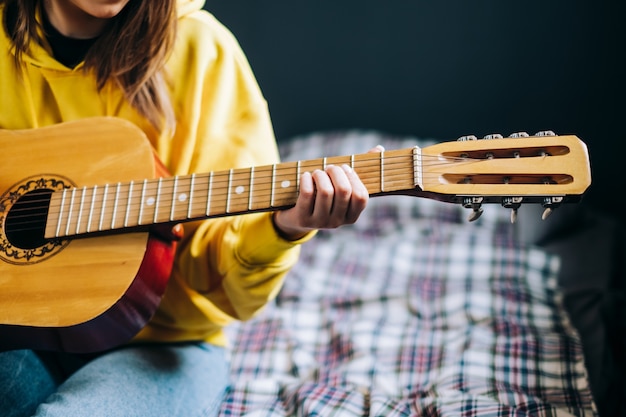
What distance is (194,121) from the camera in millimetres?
1191

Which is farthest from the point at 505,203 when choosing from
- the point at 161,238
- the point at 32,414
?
the point at 32,414

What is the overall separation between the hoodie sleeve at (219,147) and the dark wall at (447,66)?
1078mm

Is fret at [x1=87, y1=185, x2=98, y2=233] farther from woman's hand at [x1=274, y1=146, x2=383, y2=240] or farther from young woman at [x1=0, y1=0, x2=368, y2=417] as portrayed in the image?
woman's hand at [x1=274, y1=146, x2=383, y2=240]

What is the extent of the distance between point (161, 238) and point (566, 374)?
2.74 ft

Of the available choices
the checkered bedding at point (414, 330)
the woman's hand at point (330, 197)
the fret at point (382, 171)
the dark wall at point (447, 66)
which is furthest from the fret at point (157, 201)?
the dark wall at point (447, 66)

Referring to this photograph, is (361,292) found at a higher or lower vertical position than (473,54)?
lower

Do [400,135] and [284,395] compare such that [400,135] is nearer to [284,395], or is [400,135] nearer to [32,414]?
[284,395]

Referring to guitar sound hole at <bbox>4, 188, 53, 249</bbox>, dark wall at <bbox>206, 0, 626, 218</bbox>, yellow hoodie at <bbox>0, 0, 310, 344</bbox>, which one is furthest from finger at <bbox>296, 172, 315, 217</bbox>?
dark wall at <bbox>206, 0, 626, 218</bbox>

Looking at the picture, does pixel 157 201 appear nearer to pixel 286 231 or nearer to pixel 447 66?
pixel 286 231

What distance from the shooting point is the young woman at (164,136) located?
1.06m

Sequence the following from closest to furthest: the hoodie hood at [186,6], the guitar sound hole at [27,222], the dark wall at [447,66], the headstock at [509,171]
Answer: the headstock at [509,171]
the guitar sound hole at [27,222]
the hoodie hood at [186,6]
the dark wall at [447,66]

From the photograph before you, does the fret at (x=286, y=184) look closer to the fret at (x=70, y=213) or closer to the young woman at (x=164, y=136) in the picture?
the young woman at (x=164, y=136)

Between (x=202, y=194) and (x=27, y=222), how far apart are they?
0.31 metres

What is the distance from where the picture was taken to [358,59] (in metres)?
2.27
